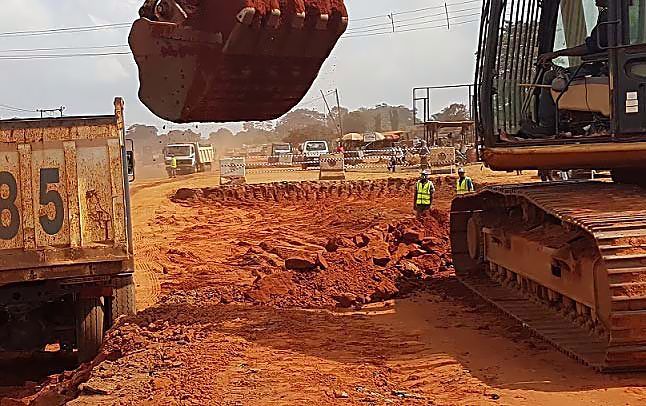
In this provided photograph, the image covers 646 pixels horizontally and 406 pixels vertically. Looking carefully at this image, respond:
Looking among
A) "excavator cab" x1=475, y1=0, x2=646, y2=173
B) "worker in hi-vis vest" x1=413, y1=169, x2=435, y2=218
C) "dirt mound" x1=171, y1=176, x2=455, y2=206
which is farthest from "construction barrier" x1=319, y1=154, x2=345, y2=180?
"excavator cab" x1=475, y1=0, x2=646, y2=173

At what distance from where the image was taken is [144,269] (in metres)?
14.3

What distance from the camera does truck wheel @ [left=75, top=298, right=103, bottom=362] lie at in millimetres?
8609

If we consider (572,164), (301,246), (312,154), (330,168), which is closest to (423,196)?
(301,246)

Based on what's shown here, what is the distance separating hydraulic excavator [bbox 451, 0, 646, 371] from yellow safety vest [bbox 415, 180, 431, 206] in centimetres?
812

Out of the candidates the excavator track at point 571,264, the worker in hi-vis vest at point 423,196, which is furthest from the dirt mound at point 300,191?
the excavator track at point 571,264

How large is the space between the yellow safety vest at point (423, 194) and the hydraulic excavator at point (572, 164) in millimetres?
8123

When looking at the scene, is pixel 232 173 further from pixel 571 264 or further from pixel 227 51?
pixel 571 264

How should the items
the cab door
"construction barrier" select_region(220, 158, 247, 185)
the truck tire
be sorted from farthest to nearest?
"construction barrier" select_region(220, 158, 247, 185), the truck tire, the cab door

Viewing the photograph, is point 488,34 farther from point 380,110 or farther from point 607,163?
point 380,110

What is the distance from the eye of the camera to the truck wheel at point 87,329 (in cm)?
861

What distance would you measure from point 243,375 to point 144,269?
8363 mm

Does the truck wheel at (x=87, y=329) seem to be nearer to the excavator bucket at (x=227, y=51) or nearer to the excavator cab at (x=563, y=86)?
the excavator bucket at (x=227, y=51)

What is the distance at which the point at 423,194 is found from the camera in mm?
17281

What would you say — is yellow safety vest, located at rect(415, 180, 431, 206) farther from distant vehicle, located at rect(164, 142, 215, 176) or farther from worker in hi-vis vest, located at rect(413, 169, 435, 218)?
distant vehicle, located at rect(164, 142, 215, 176)
